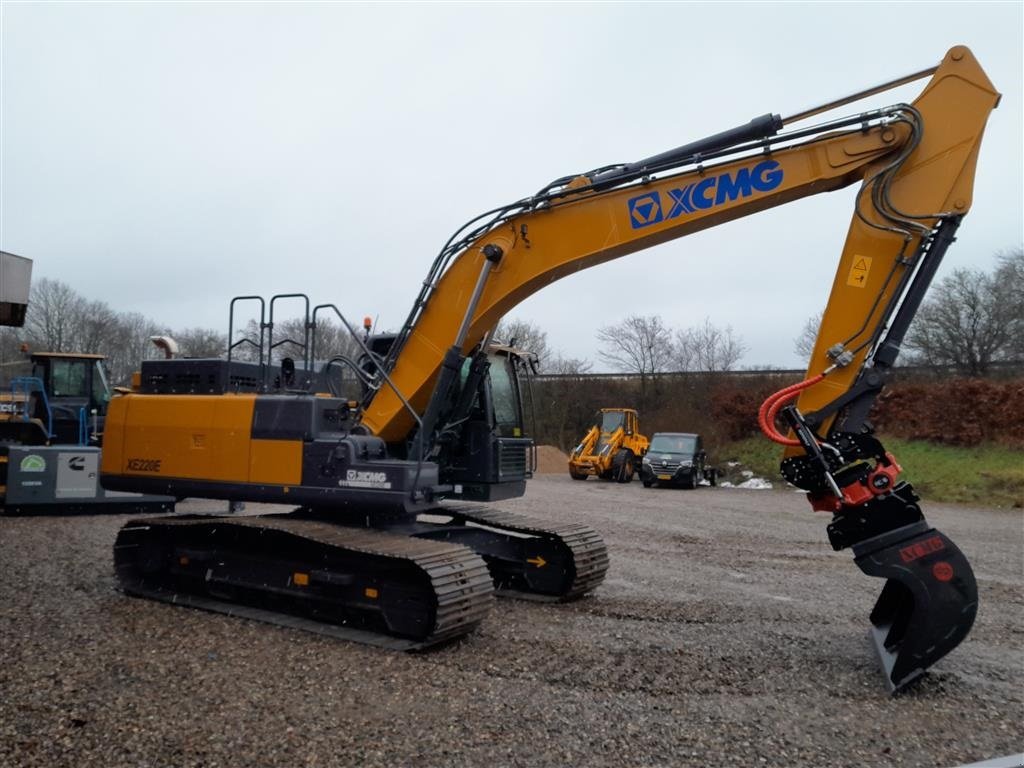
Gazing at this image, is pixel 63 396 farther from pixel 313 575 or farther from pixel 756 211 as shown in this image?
pixel 756 211

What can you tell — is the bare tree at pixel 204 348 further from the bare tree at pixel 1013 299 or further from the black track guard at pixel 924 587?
the bare tree at pixel 1013 299

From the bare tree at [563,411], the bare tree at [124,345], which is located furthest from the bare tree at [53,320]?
the bare tree at [563,411]

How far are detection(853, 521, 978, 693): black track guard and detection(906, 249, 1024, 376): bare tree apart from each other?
29986 mm

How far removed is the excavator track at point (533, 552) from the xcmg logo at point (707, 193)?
10.3 ft

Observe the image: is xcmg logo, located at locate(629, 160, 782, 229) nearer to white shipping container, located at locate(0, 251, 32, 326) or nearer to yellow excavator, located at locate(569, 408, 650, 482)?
white shipping container, located at locate(0, 251, 32, 326)

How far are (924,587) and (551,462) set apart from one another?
28950 mm

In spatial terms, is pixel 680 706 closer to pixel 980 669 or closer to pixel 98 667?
pixel 980 669

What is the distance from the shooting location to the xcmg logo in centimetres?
638

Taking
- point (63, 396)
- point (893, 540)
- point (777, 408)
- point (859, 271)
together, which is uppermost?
point (859, 271)

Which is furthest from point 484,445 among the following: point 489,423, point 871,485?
point 871,485

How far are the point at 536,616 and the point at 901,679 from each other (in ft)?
10.3

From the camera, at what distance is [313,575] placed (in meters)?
7.10

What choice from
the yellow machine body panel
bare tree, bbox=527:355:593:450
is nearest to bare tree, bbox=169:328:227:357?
the yellow machine body panel

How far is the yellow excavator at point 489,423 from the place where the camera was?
5.89 metres
